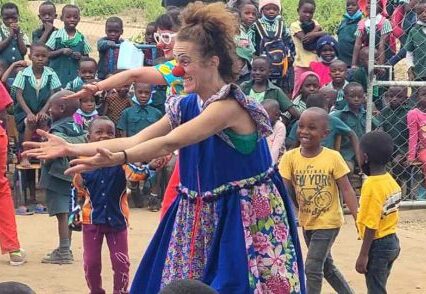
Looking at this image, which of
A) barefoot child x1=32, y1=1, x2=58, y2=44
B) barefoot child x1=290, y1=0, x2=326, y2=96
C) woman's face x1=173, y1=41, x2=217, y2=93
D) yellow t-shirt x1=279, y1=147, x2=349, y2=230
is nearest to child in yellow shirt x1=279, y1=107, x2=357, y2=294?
yellow t-shirt x1=279, y1=147, x2=349, y2=230

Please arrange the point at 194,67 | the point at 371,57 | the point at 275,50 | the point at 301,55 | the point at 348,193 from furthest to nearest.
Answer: the point at 301,55 → the point at 275,50 → the point at 371,57 → the point at 348,193 → the point at 194,67

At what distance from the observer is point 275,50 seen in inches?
399

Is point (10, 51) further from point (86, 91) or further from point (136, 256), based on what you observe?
point (86, 91)

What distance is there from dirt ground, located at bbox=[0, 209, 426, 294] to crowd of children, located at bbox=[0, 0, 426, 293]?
9.4 inches

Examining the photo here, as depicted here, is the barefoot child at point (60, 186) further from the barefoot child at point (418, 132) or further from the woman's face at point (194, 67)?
the barefoot child at point (418, 132)

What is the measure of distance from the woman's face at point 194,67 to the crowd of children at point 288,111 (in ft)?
3.04

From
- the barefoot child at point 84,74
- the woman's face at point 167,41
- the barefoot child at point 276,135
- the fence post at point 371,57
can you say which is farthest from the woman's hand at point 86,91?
the barefoot child at point 84,74

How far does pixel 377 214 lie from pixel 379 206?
0.15ft

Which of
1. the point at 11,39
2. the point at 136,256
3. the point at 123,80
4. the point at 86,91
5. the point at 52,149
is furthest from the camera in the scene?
the point at 11,39

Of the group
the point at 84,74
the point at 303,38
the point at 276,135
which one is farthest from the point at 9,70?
the point at 276,135

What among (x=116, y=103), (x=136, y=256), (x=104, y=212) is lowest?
(x=136, y=256)

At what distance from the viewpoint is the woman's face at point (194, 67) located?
415cm

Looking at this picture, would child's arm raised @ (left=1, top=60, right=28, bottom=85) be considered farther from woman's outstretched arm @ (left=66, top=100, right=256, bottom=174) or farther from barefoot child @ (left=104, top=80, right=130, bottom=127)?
woman's outstretched arm @ (left=66, top=100, right=256, bottom=174)

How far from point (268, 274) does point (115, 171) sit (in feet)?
6.02
